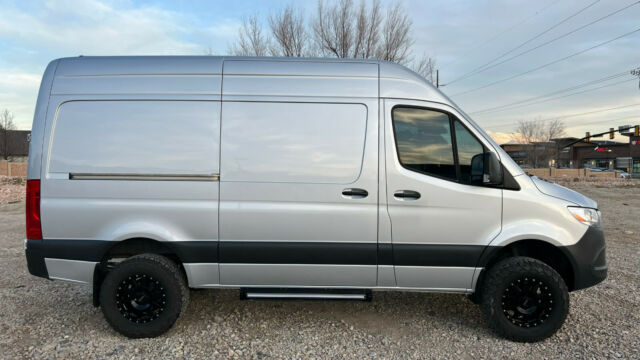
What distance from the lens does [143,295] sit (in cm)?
353

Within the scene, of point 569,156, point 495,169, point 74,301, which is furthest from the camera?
point 569,156

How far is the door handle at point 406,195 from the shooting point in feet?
11.3

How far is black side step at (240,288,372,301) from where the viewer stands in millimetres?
3520

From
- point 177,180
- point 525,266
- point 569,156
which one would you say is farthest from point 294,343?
point 569,156

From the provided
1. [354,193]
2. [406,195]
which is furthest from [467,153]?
[354,193]

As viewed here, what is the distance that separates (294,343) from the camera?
350cm

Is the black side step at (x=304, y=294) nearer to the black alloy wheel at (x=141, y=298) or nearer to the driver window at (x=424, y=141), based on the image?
the black alloy wheel at (x=141, y=298)

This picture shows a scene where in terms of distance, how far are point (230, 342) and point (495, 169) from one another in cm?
273

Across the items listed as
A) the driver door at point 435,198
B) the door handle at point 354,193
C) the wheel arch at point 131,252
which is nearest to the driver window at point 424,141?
the driver door at point 435,198

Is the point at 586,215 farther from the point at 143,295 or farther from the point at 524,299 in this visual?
the point at 143,295

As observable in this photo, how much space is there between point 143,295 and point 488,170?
10.4 feet

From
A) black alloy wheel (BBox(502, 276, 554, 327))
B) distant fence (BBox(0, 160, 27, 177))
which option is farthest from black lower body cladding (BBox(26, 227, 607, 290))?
distant fence (BBox(0, 160, 27, 177))

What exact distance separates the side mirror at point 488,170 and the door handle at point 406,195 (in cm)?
52

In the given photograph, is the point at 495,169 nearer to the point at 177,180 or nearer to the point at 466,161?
the point at 466,161
